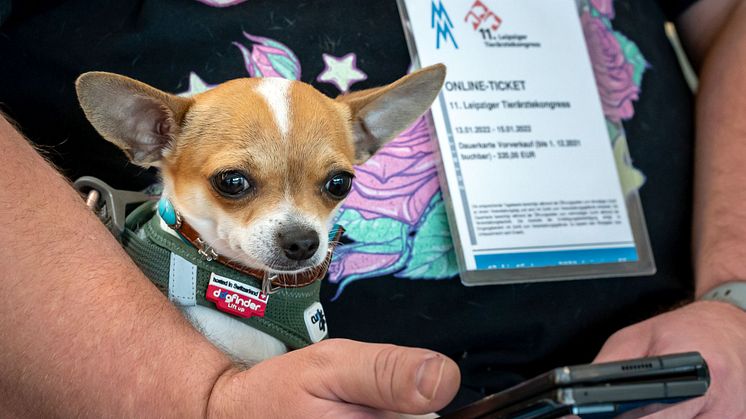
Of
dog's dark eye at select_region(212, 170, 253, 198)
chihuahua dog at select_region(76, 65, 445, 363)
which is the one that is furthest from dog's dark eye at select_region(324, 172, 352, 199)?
dog's dark eye at select_region(212, 170, 253, 198)

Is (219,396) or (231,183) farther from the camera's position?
(231,183)

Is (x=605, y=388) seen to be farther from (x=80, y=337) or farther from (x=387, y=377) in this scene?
(x=80, y=337)

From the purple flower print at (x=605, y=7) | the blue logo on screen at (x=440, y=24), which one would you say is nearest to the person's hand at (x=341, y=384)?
the blue logo on screen at (x=440, y=24)

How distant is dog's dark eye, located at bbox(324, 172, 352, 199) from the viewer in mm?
889

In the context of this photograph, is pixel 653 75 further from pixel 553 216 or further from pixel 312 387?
pixel 312 387

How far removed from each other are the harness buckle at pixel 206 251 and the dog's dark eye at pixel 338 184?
159 millimetres

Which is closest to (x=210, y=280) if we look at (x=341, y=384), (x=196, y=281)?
(x=196, y=281)

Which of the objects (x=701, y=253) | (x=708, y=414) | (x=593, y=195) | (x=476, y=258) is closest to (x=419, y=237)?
(x=476, y=258)

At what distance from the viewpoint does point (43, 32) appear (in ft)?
2.99

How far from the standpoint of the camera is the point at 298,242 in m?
0.82

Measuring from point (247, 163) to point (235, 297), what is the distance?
15 cm

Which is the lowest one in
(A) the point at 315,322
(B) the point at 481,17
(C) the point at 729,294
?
(C) the point at 729,294

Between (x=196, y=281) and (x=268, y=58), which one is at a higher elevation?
(x=268, y=58)

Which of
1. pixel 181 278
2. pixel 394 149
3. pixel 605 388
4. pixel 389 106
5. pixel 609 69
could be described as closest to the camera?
pixel 605 388
